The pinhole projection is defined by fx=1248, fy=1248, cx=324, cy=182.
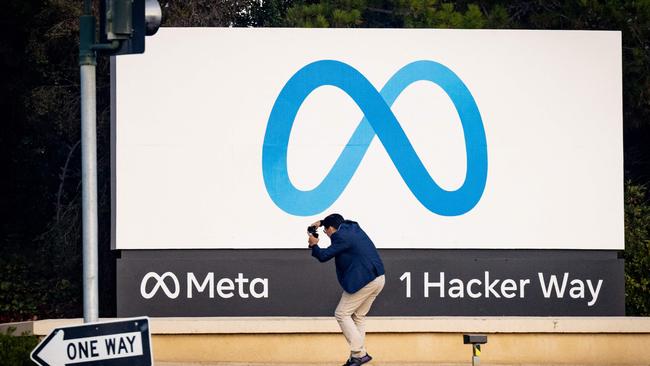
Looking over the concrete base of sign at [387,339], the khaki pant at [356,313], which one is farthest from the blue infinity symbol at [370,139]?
the khaki pant at [356,313]

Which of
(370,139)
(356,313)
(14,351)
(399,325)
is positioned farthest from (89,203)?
(370,139)

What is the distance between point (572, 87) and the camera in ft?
55.5

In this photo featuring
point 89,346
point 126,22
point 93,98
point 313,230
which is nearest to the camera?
point 89,346

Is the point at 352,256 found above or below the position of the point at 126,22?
below

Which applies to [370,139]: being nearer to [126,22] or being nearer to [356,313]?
[356,313]

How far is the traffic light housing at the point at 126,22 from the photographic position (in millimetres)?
10070

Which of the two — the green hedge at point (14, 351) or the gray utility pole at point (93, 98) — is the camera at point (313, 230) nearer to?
the green hedge at point (14, 351)

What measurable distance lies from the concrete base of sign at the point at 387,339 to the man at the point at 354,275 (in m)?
1.11

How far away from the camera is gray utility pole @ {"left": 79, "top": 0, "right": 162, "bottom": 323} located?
10.0m

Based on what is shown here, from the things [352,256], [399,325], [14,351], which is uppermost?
[352,256]

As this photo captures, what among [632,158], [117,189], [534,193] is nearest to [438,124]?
[534,193]

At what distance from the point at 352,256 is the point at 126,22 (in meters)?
5.37

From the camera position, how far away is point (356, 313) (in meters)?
14.8

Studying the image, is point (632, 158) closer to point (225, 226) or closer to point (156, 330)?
point (225, 226)
